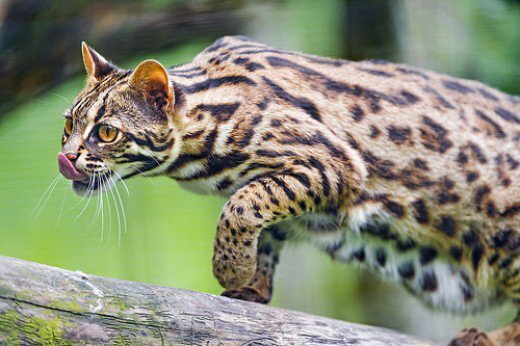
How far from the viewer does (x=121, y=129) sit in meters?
2.91

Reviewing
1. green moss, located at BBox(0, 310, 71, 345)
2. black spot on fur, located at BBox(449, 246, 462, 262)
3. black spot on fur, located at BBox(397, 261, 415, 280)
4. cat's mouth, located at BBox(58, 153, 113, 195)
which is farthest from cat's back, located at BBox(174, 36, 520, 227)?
green moss, located at BBox(0, 310, 71, 345)

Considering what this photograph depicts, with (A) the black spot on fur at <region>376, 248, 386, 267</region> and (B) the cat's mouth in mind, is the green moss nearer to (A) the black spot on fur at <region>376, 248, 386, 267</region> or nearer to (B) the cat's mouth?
(B) the cat's mouth

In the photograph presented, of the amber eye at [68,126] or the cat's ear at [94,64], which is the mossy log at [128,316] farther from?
the cat's ear at [94,64]

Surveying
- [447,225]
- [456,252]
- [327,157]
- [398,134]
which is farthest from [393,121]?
[456,252]

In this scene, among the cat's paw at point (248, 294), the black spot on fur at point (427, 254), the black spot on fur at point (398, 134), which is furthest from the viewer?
the black spot on fur at point (427, 254)

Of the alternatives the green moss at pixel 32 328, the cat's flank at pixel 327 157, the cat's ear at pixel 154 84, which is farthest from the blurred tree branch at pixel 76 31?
the green moss at pixel 32 328

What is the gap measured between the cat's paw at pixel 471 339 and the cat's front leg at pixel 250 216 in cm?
79

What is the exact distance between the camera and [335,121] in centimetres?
318

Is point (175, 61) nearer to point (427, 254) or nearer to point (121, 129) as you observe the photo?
point (121, 129)

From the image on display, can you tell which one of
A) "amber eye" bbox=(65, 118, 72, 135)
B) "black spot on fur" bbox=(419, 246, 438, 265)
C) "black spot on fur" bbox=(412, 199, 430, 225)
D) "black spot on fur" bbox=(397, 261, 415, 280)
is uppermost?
"amber eye" bbox=(65, 118, 72, 135)

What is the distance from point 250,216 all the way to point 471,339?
3.39 feet

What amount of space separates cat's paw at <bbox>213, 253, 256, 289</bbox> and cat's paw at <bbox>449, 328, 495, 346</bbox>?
85 centimetres

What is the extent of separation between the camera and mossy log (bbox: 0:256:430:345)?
2.13 meters

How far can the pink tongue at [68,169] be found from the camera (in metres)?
2.82
